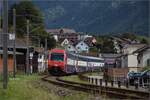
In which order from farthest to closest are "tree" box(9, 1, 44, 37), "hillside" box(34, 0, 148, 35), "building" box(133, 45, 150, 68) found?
"tree" box(9, 1, 44, 37) → "hillside" box(34, 0, 148, 35) → "building" box(133, 45, 150, 68)

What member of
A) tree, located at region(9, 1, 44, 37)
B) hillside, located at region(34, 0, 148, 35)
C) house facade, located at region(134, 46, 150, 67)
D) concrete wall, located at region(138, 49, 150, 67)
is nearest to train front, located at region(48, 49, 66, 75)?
hillside, located at region(34, 0, 148, 35)

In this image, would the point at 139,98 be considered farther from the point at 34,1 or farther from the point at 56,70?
the point at 34,1

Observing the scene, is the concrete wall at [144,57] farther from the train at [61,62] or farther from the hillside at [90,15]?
the train at [61,62]

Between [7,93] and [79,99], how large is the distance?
15.2ft

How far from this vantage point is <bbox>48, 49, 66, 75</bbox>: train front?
54.5 metres

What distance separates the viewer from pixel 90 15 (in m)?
113

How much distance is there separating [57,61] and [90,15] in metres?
58.8

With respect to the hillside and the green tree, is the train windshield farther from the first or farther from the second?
the green tree

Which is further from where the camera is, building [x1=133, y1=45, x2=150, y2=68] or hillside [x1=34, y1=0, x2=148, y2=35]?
hillside [x1=34, y1=0, x2=148, y2=35]

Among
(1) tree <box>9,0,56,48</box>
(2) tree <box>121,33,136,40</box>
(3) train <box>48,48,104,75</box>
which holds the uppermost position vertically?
(1) tree <box>9,0,56,48</box>

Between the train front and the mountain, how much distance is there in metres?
11.6

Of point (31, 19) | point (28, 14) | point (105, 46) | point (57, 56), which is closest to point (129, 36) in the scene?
point (105, 46)

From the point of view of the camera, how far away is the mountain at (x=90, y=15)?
266 feet

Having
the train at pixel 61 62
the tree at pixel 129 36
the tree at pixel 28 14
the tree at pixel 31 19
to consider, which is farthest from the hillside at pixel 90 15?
the train at pixel 61 62
